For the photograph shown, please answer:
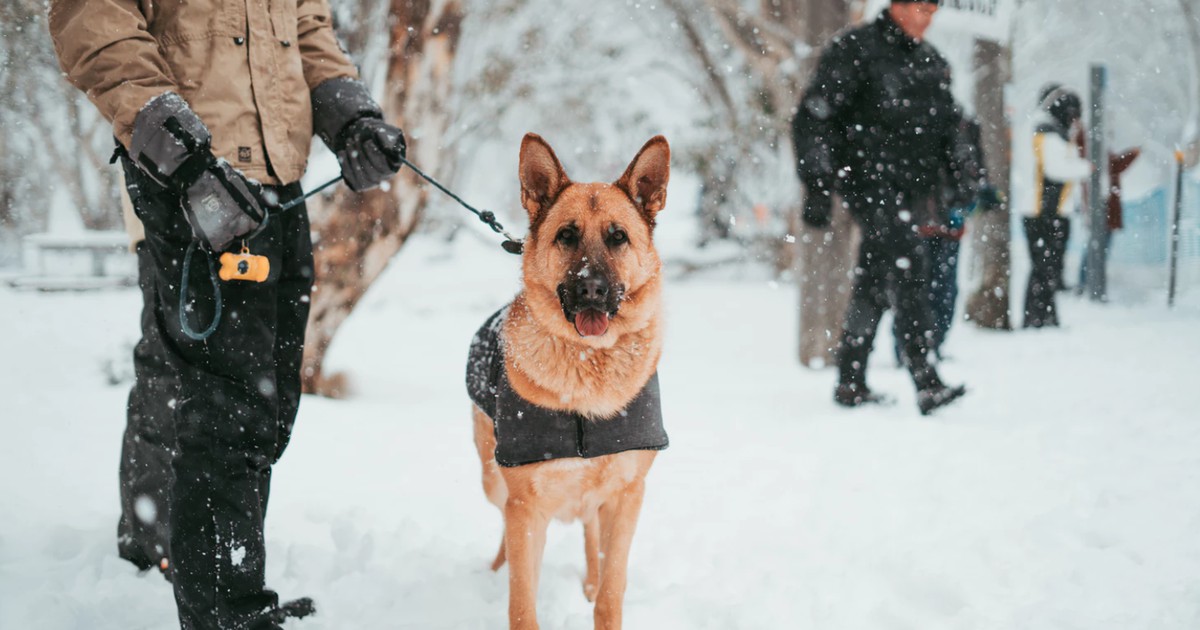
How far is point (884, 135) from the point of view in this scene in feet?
15.2

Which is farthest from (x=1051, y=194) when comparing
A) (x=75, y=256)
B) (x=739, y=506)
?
(x=75, y=256)

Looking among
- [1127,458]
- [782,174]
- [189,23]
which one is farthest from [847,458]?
[782,174]

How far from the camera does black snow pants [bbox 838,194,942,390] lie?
4.50 metres

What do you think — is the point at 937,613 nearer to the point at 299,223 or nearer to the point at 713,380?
the point at 299,223

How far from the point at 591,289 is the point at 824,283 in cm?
507

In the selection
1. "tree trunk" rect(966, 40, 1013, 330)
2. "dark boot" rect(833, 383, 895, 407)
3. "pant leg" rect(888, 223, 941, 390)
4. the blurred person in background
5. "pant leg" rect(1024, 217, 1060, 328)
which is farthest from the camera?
"tree trunk" rect(966, 40, 1013, 330)

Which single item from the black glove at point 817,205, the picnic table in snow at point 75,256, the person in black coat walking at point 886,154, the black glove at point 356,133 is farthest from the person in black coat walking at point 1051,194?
the picnic table in snow at point 75,256

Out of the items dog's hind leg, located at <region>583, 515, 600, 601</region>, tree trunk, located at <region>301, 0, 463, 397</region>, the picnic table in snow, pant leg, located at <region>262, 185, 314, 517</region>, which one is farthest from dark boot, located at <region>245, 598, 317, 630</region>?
the picnic table in snow

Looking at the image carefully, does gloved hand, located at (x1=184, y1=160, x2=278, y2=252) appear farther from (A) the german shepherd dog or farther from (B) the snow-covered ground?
(B) the snow-covered ground

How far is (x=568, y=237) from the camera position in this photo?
2.35 m

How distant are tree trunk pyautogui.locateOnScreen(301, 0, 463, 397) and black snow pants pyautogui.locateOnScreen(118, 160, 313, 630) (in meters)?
3.10

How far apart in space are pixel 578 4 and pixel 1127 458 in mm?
13950

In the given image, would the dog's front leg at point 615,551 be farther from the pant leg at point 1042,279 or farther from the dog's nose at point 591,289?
the pant leg at point 1042,279

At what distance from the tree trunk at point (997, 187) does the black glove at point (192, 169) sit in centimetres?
873
